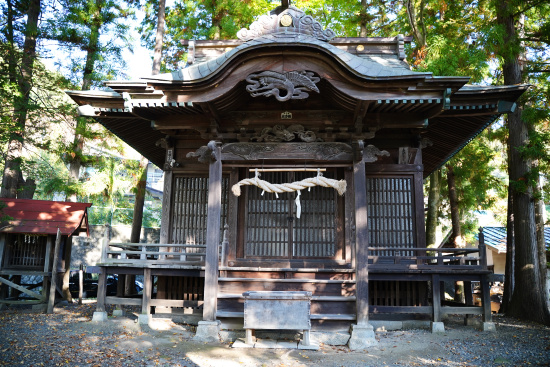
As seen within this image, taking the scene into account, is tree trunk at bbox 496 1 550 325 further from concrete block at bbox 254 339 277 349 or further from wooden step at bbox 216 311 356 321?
concrete block at bbox 254 339 277 349

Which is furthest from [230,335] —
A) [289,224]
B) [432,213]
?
[432,213]

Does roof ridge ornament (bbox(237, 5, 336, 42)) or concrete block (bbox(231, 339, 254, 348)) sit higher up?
roof ridge ornament (bbox(237, 5, 336, 42))

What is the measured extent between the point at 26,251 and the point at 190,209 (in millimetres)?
5126

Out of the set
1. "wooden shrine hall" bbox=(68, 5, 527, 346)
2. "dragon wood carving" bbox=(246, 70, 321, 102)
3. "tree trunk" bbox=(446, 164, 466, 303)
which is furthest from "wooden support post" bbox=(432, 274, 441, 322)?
"tree trunk" bbox=(446, 164, 466, 303)

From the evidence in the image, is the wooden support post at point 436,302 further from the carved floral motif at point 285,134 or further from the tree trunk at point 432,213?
the tree trunk at point 432,213

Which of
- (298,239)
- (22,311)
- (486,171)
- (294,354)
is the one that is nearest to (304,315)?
(294,354)

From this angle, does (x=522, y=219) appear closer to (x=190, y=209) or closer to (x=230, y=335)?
(x=230, y=335)

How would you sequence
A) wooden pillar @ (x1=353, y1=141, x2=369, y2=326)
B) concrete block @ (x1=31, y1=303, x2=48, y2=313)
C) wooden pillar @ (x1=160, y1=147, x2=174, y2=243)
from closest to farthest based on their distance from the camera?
wooden pillar @ (x1=353, y1=141, x2=369, y2=326) < wooden pillar @ (x1=160, y1=147, x2=174, y2=243) < concrete block @ (x1=31, y1=303, x2=48, y2=313)

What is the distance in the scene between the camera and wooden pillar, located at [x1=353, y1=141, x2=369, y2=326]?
7.66 meters

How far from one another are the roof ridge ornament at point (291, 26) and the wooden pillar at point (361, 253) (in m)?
2.41

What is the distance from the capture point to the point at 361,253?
7828mm

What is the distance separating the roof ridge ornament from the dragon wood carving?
1173 millimetres

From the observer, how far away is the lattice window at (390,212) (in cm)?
977

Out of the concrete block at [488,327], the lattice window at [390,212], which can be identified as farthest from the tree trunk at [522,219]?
the lattice window at [390,212]
